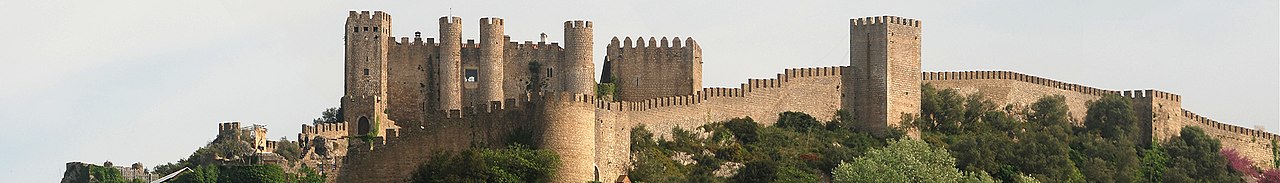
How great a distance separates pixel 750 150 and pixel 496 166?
33.6 ft

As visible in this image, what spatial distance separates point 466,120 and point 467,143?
28.7 inches

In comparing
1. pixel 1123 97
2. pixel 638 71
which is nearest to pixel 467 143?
pixel 638 71

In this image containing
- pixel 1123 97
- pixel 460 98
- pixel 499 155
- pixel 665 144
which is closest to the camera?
pixel 499 155

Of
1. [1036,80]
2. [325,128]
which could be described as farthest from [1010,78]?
[325,128]

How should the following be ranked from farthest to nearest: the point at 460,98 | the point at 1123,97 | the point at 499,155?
1. the point at 1123,97
2. the point at 460,98
3. the point at 499,155

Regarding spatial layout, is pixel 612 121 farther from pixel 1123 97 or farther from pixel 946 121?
pixel 1123 97

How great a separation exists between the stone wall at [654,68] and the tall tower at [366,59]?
20.0 ft

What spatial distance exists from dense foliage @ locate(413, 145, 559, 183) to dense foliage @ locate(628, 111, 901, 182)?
3702mm

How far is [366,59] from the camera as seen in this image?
A: 8944 centimetres

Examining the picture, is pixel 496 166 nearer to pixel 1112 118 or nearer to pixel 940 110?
pixel 940 110

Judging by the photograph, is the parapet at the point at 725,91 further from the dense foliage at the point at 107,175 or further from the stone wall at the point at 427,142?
the dense foliage at the point at 107,175

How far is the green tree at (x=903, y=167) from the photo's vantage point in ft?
267

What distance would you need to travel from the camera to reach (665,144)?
273 feet

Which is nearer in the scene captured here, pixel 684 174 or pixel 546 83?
pixel 684 174
